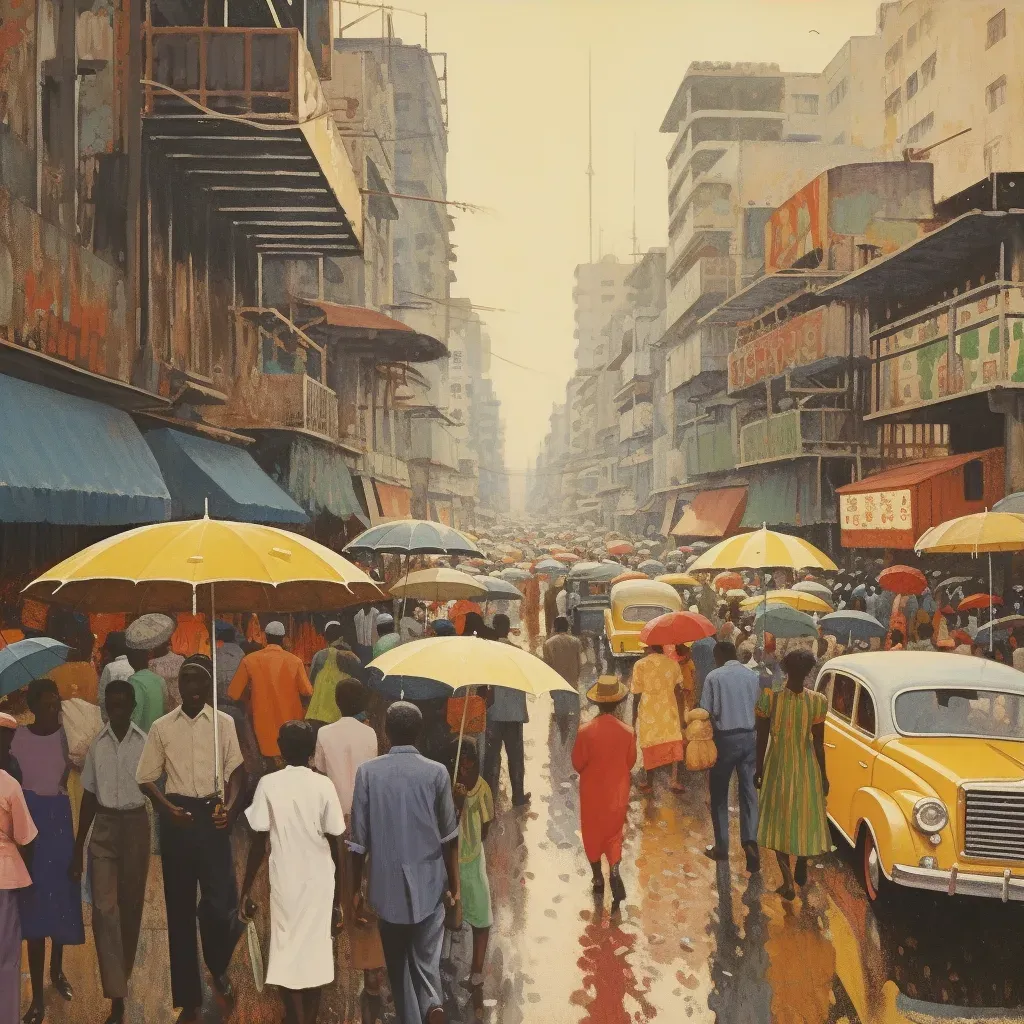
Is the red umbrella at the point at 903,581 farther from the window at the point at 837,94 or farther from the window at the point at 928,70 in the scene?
the window at the point at 837,94

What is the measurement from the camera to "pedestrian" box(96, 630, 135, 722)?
8.57 metres

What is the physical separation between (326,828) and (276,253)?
1951 cm

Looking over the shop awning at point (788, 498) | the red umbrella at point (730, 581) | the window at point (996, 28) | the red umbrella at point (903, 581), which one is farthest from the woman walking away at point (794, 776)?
the window at point (996, 28)

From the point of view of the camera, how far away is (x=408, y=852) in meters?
5.11

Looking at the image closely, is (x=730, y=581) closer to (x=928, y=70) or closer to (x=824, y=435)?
(x=824, y=435)

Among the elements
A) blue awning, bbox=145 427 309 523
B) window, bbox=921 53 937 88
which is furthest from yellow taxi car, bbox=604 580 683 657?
window, bbox=921 53 937 88

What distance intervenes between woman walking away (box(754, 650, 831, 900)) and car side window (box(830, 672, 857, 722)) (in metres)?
0.85

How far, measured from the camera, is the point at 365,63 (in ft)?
136

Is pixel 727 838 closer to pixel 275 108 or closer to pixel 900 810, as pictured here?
pixel 900 810

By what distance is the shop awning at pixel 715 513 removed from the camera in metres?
41.2

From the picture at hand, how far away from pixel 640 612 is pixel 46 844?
13.6m

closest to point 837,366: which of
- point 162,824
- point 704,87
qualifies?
point 162,824

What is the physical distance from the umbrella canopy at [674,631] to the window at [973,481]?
14.9 metres

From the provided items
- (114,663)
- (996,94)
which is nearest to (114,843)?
(114,663)
